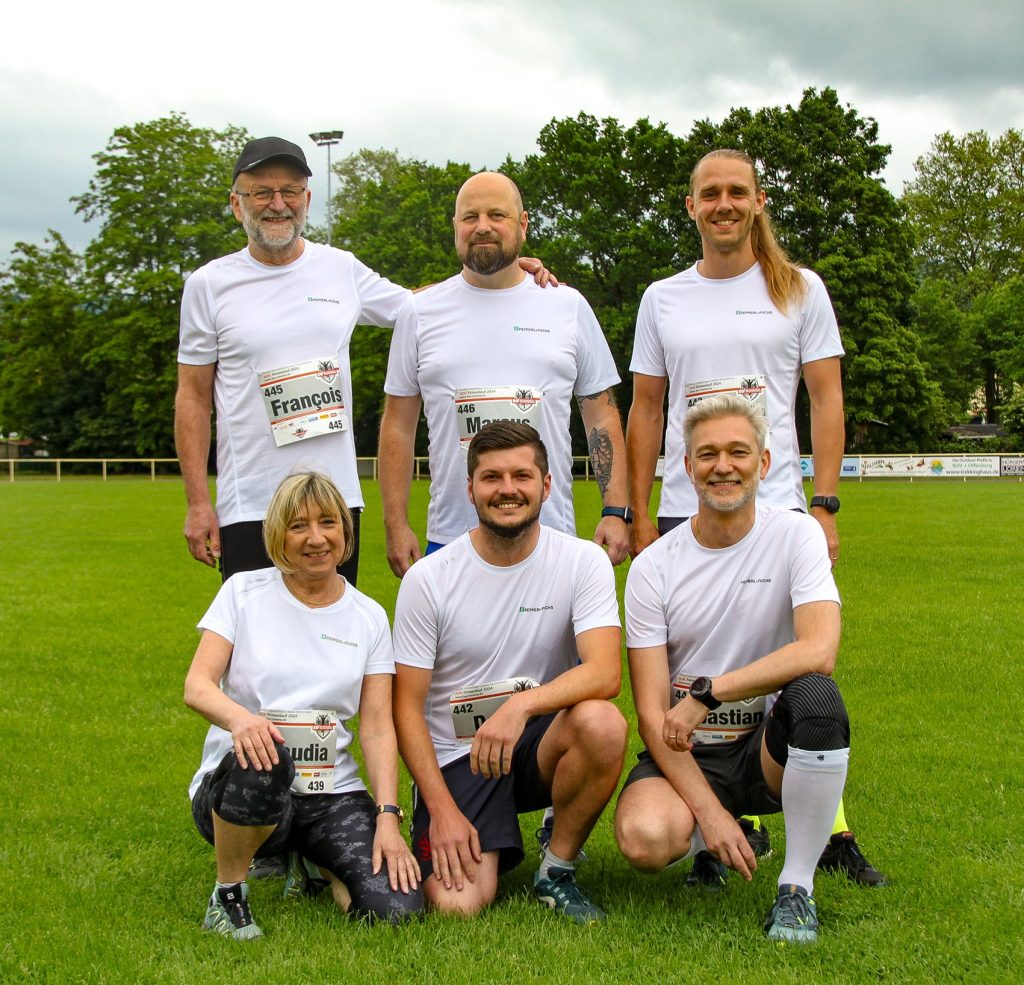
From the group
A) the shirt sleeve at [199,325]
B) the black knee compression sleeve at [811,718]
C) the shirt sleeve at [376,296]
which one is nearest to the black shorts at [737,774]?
the black knee compression sleeve at [811,718]

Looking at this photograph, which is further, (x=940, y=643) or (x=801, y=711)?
(x=940, y=643)

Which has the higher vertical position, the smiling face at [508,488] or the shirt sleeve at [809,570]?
the smiling face at [508,488]

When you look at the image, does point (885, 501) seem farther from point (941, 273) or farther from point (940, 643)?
point (941, 273)

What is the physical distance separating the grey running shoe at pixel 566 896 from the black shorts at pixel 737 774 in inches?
14.4

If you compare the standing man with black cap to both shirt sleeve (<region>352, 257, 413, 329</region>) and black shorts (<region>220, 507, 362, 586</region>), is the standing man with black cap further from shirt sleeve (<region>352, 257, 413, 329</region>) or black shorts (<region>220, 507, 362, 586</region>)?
shirt sleeve (<region>352, 257, 413, 329</region>)

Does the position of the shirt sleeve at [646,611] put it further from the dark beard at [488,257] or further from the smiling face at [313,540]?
the dark beard at [488,257]

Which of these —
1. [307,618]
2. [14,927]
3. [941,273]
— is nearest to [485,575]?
[307,618]

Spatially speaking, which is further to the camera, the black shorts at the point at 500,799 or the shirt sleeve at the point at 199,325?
the shirt sleeve at the point at 199,325

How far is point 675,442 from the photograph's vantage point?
14.2ft

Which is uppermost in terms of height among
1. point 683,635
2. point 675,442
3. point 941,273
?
point 941,273

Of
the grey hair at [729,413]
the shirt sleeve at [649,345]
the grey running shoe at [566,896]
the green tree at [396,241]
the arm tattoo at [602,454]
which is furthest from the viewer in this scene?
the green tree at [396,241]

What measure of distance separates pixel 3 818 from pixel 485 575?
236cm

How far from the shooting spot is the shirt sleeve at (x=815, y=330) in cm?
426

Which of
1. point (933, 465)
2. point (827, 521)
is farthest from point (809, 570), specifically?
point (933, 465)
